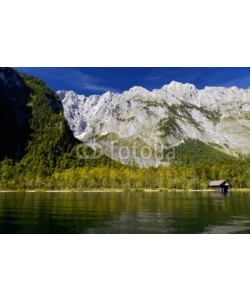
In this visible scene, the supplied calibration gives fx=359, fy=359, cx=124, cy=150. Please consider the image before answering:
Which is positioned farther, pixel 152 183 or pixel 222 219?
pixel 152 183

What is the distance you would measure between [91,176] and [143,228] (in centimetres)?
13826
